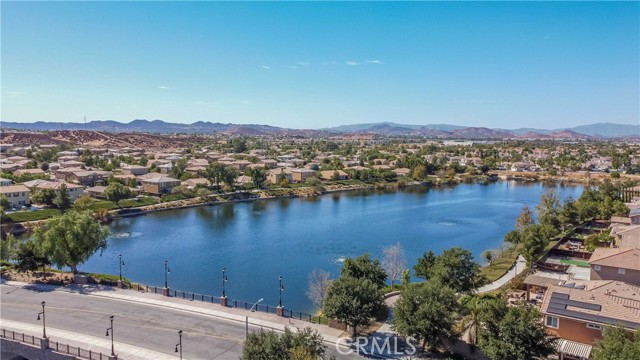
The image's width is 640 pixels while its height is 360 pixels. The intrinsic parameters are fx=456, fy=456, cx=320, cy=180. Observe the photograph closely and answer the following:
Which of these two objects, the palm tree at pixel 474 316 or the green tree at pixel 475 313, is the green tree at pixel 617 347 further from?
the palm tree at pixel 474 316

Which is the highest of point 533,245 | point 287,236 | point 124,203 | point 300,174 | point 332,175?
point 300,174

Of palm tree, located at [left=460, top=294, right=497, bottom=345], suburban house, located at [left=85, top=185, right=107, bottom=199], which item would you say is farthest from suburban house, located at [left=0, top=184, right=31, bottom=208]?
palm tree, located at [left=460, top=294, right=497, bottom=345]

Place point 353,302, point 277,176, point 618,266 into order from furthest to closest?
point 277,176, point 618,266, point 353,302

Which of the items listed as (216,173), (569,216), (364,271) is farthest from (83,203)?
(569,216)

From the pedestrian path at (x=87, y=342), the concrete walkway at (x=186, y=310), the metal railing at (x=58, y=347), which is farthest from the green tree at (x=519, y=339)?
the metal railing at (x=58, y=347)

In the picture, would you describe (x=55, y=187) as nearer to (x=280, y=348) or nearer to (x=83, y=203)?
(x=83, y=203)

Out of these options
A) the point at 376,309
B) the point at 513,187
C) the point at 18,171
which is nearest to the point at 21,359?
the point at 376,309

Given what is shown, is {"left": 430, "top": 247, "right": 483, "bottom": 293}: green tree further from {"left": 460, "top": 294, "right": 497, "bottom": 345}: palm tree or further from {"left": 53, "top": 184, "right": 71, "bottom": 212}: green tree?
{"left": 53, "top": 184, "right": 71, "bottom": 212}: green tree
